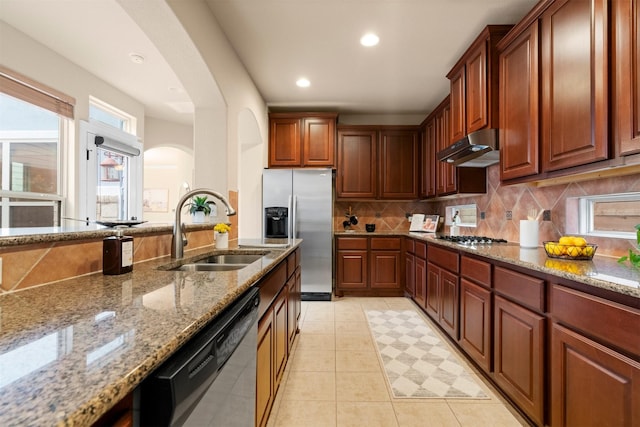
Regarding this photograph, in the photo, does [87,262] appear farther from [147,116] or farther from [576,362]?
[147,116]

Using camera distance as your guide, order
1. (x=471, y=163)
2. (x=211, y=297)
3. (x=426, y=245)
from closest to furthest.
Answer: (x=211, y=297), (x=471, y=163), (x=426, y=245)

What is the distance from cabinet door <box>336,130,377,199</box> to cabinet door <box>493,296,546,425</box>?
2626mm

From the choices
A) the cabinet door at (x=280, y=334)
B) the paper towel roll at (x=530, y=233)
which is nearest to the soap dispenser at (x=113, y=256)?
the cabinet door at (x=280, y=334)

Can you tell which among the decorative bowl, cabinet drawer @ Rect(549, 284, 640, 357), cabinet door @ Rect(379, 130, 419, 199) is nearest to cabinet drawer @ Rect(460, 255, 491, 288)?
the decorative bowl

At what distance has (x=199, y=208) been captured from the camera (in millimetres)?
2518

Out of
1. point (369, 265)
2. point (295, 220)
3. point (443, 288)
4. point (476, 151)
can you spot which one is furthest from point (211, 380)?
point (369, 265)

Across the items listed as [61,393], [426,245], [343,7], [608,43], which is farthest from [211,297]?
[426,245]

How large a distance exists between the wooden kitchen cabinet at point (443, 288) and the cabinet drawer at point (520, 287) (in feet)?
1.99

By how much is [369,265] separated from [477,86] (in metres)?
2.41

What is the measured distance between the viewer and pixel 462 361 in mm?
2215

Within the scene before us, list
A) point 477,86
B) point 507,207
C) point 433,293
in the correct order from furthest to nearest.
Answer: point 433,293 < point 507,207 < point 477,86

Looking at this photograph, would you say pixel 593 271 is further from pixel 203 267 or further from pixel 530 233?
pixel 203 267

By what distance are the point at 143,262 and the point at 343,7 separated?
7.09 ft

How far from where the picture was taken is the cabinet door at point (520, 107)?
73.4 inches
